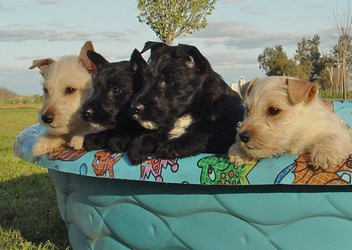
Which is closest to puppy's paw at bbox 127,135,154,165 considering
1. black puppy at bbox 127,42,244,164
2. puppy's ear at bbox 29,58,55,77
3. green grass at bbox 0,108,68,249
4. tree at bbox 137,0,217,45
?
black puppy at bbox 127,42,244,164

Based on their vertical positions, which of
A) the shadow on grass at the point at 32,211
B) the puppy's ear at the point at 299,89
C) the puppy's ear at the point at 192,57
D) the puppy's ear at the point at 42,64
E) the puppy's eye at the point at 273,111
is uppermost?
the puppy's ear at the point at 192,57

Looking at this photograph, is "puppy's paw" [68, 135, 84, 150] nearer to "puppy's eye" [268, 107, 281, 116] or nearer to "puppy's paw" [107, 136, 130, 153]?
"puppy's paw" [107, 136, 130, 153]

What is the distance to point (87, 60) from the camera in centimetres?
333

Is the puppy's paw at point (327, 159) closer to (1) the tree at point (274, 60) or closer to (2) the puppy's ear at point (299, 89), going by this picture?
(2) the puppy's ear at point (299, 89)

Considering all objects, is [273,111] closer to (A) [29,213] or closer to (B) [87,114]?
(B) [87,114]

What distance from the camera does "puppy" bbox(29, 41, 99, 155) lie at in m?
3.14

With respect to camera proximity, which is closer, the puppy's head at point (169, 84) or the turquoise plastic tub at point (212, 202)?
the turquoise plastic tub at point (212, 202)

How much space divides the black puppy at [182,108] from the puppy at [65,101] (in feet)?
1.87

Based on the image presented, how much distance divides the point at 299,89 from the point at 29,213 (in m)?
3.54

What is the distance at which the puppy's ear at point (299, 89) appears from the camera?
93.7 inches

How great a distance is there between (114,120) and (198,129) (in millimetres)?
530

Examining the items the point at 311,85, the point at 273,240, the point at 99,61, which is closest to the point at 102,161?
the point at 99,61

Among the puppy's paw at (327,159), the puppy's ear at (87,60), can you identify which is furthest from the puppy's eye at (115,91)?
the puppy's paw at (327,159)

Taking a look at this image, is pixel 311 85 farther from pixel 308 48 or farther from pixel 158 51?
pixel 308 48
